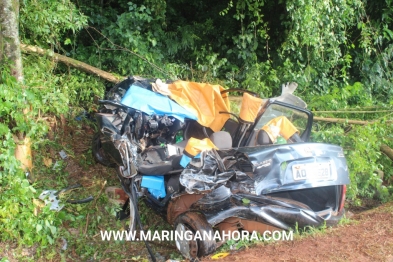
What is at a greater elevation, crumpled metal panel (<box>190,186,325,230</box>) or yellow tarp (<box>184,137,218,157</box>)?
yellow tarp (<box>184,137,218,157</box>)

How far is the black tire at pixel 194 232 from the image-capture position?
3.85 m

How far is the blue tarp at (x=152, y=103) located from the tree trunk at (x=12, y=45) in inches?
48.9

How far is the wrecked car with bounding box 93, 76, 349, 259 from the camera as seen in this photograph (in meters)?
3.88

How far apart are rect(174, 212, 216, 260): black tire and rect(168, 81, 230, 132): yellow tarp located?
178 cm

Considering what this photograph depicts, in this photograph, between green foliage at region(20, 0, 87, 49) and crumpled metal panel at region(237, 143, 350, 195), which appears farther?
green foliage at region(20, 0, 87, 49)

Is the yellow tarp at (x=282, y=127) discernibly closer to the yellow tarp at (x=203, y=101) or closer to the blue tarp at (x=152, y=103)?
the yellow tarp at (x=203, y=101)

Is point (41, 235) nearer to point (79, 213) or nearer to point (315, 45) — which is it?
point (79, 213)

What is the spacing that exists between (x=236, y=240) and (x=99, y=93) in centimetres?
371

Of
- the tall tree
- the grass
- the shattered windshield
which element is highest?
the tall tree

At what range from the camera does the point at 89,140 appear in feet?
19.9

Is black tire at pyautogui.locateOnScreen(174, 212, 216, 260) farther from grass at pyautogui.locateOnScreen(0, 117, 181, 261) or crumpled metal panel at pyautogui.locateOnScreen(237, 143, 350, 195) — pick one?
crumpled metal panel at pyautogui.locateOnScreen(237, 143, 350, 195)

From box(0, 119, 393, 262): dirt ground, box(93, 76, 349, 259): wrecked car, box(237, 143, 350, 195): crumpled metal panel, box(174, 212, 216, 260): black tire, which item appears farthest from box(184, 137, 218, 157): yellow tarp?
box(0, 119, 393, 262): dirt ground

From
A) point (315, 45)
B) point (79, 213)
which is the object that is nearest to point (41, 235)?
point (79, 213)

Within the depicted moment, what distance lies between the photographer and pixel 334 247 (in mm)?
3637
